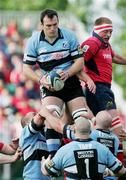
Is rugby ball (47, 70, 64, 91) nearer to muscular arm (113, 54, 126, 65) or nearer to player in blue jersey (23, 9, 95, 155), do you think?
player in blue jersey (23, 9, 95, 155)

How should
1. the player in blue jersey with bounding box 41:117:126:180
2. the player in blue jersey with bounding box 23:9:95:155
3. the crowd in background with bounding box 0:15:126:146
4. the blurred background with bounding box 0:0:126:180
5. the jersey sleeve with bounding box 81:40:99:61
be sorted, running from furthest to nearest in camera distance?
the crowd in background with bounding box 0:15:126:146
the blurred background with bounding box 0:0:126:180
the jersey sleeve with bounding box 81:40:99:61
the player in blue jersey with bounding box 23:9:95:155
the player in blue jersey with bounding box 41:117:126:180

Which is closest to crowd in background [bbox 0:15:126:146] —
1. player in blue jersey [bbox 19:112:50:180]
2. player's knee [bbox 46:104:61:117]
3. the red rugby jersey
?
the red rugby jersey

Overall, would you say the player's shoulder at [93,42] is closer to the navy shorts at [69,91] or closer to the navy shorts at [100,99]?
the navy shorts at [100,99]

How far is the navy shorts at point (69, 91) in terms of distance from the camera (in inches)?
604

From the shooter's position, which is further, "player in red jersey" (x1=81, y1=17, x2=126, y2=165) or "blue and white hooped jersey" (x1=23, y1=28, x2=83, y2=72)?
"player in red jersey" (x1=81, y1=17, x2=126, y2=165)

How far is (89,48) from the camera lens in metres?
16.0

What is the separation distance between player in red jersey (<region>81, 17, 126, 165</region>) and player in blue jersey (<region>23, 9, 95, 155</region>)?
0.74 metres

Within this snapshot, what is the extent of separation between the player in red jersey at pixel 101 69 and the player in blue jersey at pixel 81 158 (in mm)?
2350

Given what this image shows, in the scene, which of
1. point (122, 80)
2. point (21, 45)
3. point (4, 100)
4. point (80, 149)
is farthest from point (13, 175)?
point (122, 80)

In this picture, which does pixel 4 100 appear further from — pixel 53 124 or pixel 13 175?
pixel 53 124

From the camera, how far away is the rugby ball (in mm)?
14961

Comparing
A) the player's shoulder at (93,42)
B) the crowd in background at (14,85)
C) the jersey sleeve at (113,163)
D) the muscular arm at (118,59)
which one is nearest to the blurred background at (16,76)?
the crowd in background at (14,85)

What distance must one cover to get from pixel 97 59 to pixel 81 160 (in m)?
2.74

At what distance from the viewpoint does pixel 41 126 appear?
15.3m
